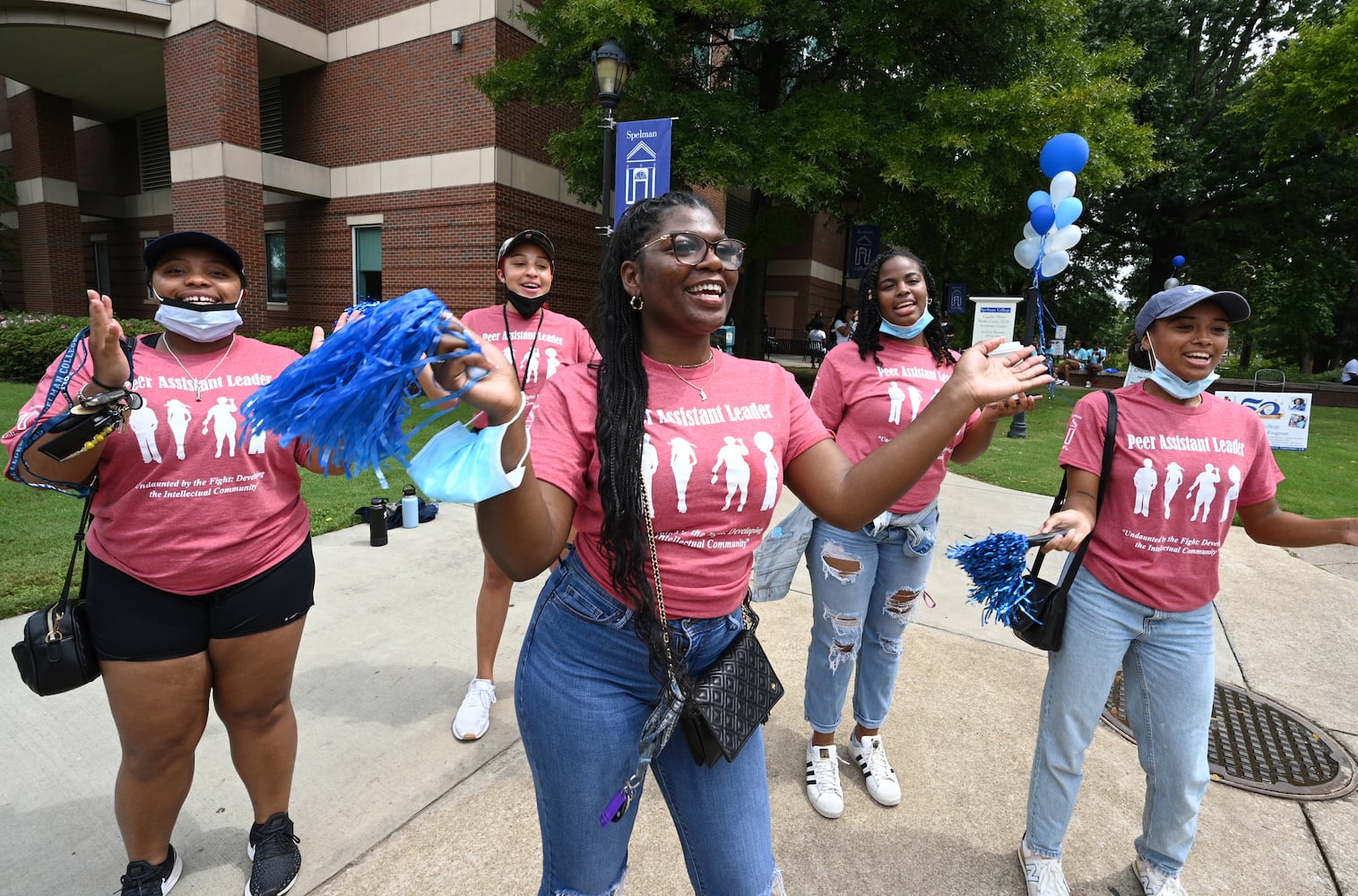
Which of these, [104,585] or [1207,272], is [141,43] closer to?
[104,585]

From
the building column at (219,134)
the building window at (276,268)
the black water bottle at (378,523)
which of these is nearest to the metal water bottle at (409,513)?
the black water bottle at (378,523)

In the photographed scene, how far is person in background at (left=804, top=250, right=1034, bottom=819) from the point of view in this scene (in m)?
2.76

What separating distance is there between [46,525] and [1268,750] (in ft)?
27.1

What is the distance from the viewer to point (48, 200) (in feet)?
64.5

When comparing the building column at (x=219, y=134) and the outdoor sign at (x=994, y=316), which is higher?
the building column at (x=219, y=134)

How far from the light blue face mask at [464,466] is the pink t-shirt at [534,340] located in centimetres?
209

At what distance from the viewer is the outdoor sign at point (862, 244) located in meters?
16.7

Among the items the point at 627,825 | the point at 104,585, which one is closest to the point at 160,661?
the point at 104,585

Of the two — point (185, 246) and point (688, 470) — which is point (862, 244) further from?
point (688, 470)

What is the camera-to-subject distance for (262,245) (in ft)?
52.0

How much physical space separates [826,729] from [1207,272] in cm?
2622

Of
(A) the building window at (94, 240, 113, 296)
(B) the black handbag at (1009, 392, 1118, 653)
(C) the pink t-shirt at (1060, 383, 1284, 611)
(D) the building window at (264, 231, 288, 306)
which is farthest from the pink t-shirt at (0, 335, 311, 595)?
(A) the building window at (94, 240, 113, 296)

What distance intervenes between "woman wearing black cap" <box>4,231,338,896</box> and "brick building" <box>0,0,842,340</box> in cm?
1282

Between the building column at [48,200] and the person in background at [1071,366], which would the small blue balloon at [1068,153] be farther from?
the building column at [48,200]
